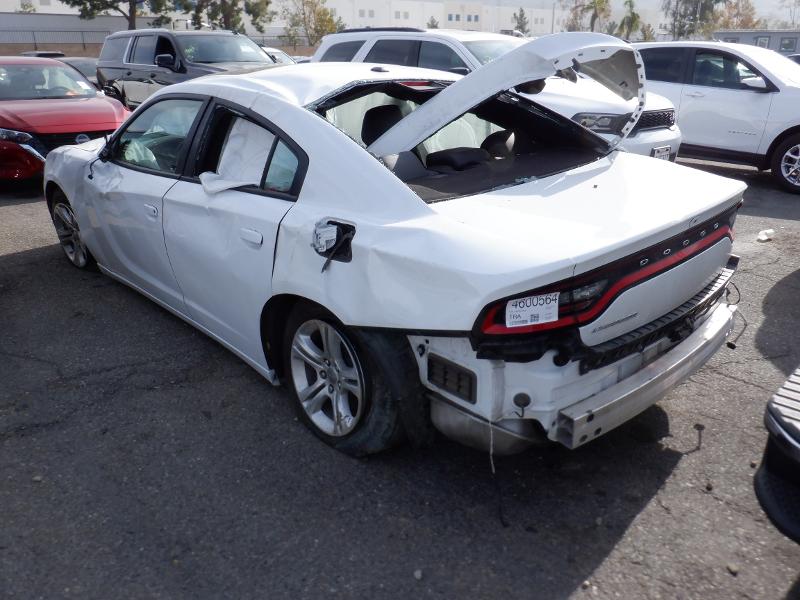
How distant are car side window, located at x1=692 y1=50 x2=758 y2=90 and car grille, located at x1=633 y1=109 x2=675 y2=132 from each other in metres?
1.56

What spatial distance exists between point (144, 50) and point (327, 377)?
11355 mm

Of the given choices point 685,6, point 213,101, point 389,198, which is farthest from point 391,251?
point 685,6

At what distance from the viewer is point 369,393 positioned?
2.89 metres

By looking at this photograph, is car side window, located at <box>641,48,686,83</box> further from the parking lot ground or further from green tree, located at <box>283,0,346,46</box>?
green tree, located at <box>283,0,346,46</box>

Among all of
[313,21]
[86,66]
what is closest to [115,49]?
[86,66]

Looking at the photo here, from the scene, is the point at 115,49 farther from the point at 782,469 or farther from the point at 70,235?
the point at 782,469

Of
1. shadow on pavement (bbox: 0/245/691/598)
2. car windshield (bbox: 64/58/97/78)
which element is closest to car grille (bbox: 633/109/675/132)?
shadow on pavement (bbox: 0/245/691/598)

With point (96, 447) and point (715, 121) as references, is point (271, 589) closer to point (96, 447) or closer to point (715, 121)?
point (96, 447)

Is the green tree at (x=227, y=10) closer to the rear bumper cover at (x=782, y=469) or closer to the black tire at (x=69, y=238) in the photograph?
the black tire at (x=69, y=238)

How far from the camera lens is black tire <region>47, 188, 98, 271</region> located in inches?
213

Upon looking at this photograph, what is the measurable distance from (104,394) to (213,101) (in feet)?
5.58

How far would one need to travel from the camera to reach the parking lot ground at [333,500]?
246 centimetres

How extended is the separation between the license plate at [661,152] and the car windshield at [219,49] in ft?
23.2

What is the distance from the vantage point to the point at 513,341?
2369 mm
